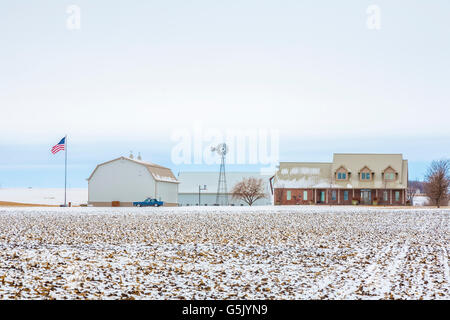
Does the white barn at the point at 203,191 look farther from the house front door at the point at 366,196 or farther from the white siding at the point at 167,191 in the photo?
the house front door at the point at 366,196

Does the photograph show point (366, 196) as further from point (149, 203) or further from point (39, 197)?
point (39, 197)

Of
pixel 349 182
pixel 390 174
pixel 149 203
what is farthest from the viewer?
pixel 349 182

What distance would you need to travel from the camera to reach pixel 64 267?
14875 mm

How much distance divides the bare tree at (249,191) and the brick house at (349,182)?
1087 cm

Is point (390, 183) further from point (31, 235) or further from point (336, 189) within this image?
point (31, 235)

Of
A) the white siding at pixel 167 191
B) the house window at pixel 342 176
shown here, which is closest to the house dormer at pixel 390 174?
the house window at pixel 342 176

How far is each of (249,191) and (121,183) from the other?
27.6 meters

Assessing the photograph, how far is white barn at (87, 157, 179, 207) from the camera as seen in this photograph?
77750 millimetres

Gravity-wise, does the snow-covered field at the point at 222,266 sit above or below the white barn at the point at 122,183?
below

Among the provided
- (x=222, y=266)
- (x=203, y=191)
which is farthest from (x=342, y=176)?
(x=222, y=266)

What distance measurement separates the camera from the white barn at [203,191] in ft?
326

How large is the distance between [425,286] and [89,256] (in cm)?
995

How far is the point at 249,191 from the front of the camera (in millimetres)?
98062
